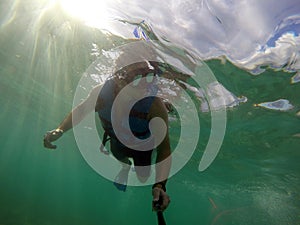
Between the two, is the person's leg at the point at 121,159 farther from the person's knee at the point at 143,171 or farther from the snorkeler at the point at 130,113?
the person's knee at the point at 143,171

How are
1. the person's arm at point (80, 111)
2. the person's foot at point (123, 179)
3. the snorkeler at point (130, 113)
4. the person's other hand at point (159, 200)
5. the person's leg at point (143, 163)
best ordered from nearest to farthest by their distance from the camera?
the person's other hand at point (159, 200)
the snorkeler at point (130, 113)
the person's leg at point (143, 163)
the person's arm at point (80, 111)
the person's foot at point (123, 179)

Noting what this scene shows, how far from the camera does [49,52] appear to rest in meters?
16.2

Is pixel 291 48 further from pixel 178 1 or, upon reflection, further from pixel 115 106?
pixel 115 106

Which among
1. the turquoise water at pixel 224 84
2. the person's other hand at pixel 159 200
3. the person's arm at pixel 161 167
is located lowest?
the person's other hand at pixel 159 200

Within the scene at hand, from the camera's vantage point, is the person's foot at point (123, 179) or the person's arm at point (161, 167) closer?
the person's arm at point (161, 167)

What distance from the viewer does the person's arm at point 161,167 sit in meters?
2.82

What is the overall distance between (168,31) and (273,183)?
2051 centimetres

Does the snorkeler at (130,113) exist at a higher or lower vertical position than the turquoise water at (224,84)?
lower

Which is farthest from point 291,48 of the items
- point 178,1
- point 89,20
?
point 89,20

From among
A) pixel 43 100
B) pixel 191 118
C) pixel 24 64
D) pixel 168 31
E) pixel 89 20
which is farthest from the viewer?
pixel 43 100

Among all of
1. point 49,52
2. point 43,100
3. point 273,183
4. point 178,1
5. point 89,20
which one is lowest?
point 273,183

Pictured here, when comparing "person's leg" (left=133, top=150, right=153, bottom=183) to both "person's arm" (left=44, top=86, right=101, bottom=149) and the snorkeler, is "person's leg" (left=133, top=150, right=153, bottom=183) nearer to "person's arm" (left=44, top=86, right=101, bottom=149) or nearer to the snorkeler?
the snorkeler

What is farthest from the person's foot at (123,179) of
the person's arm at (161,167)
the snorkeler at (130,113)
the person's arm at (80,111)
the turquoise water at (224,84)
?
the turquoise water at (224,84)

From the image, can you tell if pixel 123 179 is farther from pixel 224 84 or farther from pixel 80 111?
pixel 224 84
